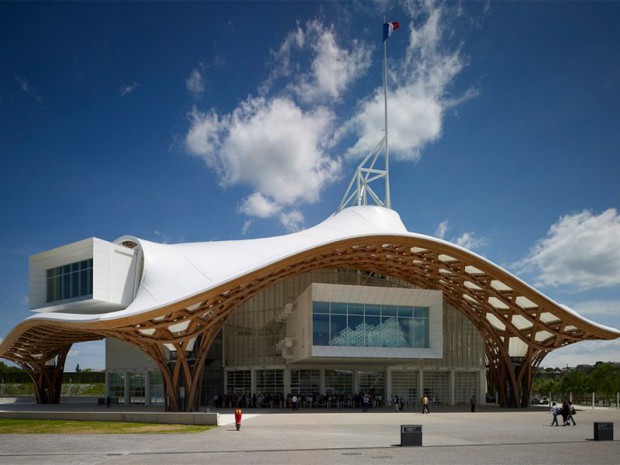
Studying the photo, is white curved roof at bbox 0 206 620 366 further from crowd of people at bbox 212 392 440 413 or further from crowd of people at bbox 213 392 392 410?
crowd of people at bbox 213 392 392 410

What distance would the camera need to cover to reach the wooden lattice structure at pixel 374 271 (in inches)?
1533

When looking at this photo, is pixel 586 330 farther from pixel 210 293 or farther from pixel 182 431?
pixel 182 431

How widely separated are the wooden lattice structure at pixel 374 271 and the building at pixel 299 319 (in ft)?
0.37

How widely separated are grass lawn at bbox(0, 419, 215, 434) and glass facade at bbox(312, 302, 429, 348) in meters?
18.2

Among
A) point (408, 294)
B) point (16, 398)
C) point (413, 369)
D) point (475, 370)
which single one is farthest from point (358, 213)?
point (16, 398)

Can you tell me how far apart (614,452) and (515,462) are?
176 inches

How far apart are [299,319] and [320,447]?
1092 inches

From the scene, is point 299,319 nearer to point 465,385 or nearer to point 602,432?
point 465,385

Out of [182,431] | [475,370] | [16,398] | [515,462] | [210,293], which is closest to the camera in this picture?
[515,462]

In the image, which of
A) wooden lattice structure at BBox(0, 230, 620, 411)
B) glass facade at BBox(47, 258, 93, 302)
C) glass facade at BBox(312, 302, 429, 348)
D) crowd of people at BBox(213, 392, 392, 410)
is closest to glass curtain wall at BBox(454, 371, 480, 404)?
wooden lattice structure at BBox(0, 230, 620, 411)

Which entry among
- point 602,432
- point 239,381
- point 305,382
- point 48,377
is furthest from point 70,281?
point 602,432

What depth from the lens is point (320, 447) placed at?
20297 millimetres

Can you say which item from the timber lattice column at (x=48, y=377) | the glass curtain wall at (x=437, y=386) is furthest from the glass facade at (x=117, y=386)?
the glass curtain wall at (x=437, y=386)

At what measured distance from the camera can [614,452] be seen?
762 inches
